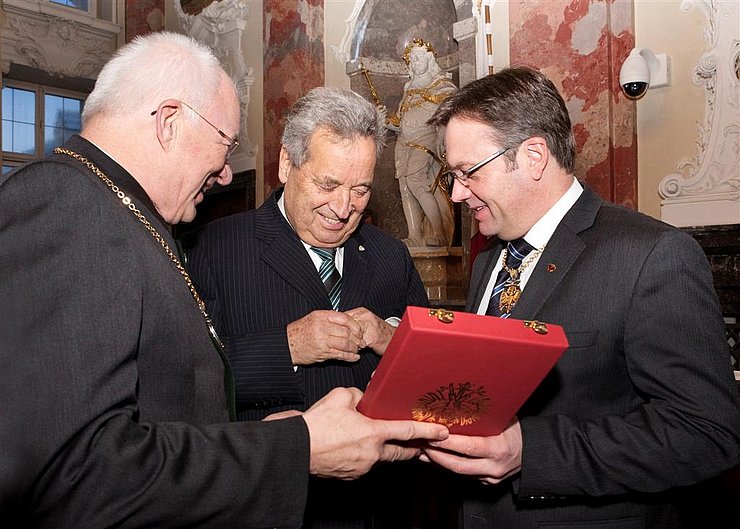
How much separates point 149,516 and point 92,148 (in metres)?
0.82

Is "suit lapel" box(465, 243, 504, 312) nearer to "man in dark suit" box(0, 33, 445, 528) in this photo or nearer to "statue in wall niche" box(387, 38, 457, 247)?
"man in dark suit" box(0, 33, 445, 528)

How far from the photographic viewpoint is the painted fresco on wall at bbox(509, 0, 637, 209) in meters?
6.65

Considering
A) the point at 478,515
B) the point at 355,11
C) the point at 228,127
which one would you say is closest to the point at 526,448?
the point at 478,515

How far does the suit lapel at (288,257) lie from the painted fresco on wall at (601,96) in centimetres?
451

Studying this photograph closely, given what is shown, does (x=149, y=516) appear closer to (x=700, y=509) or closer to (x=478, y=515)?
(x=478, y=515)

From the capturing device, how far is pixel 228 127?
186 cm

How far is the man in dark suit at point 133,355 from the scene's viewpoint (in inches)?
51.1

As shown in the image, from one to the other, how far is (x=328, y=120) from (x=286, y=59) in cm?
804

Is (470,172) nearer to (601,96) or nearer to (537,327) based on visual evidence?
(537,327)

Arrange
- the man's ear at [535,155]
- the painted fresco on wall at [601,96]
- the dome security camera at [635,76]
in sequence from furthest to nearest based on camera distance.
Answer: the painted fresco on wall at [601,96]
the dome security camera at [635,76]
the man's ear at [535,155]

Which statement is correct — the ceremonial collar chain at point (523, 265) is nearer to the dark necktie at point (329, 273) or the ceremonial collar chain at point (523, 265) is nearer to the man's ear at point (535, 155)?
the man's ear at point (535, 155)

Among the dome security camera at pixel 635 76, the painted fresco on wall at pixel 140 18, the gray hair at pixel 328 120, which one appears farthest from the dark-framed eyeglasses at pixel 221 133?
the painted fresco on wall at pixel 140 18

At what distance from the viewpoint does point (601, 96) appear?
6.66 metres

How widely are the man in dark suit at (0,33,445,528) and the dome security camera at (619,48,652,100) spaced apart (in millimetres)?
5218
